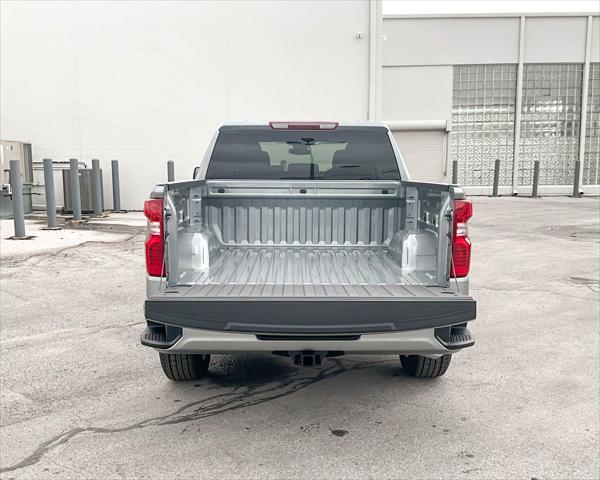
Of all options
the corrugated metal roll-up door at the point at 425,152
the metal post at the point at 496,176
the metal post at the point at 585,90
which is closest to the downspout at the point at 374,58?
the corrugated metal roll-up door at the point at 425,152

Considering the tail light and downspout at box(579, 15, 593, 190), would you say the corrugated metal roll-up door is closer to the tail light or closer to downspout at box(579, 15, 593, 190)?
downspout at box(579, 15, 593, 190)

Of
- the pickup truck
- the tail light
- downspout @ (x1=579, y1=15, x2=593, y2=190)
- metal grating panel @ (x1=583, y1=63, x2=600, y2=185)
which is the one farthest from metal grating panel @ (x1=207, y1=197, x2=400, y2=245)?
metal grating panel @ (x1=583, y1=63, x2=600, y2=185)

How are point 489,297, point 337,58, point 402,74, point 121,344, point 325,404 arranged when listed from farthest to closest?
1. point 402,74
2. point 337,58
3. point 489,297
4. point 121,344
5. point 325,404

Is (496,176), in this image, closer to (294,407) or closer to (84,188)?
(84,188)

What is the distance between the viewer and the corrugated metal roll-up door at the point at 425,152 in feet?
73.5

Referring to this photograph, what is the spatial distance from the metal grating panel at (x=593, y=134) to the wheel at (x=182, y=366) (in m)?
24.6

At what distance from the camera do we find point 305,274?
13.8ft

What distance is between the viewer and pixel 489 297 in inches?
277

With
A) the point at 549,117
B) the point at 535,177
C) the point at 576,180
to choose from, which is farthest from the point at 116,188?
the point at 576,180

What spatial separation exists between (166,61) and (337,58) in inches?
195

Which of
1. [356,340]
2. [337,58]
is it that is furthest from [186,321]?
[337,58]

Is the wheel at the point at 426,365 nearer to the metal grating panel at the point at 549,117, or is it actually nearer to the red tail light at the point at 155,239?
the red tail light at the point at 155,239

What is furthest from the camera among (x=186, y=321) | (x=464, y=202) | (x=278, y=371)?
(x=278, y=371)

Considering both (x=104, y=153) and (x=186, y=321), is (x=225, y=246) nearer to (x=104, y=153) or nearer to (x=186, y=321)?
(x=186, y=321)
